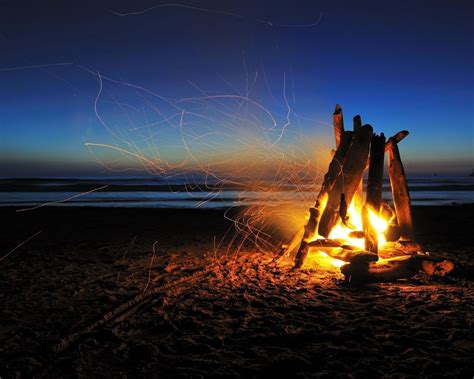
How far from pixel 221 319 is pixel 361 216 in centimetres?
366

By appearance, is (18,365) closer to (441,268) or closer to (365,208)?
(365,208)

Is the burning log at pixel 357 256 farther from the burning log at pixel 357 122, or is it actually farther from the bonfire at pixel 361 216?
the burning log at pixel 357 122

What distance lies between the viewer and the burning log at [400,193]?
297 inches

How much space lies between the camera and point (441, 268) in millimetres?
6461

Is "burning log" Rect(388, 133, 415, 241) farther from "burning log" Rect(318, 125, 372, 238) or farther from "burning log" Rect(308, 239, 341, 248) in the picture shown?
"burning log" Rect(308, 239, 341, 248)

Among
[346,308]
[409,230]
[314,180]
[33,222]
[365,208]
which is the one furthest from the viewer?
[33,222]

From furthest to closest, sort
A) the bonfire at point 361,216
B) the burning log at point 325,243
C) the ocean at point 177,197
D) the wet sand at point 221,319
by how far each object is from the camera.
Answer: the ocean at point 177,197, the burning log at point 325,243, the bonfire at point 361,216, the wet sand at point 221,319

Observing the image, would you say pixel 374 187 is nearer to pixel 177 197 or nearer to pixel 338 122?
pixel 338 122

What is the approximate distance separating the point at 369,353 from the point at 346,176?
13.7 ft

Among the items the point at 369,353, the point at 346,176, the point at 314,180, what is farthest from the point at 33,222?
the point at 369,353

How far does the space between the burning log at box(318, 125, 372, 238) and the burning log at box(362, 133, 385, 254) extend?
0.21 meters

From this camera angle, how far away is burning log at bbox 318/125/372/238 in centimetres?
730

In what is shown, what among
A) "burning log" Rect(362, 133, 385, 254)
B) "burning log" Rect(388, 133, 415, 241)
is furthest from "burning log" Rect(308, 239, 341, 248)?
"burning log" Rect(388, 133, 415, 241)

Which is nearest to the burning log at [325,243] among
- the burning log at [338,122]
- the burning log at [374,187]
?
the burning log at [374,187]
